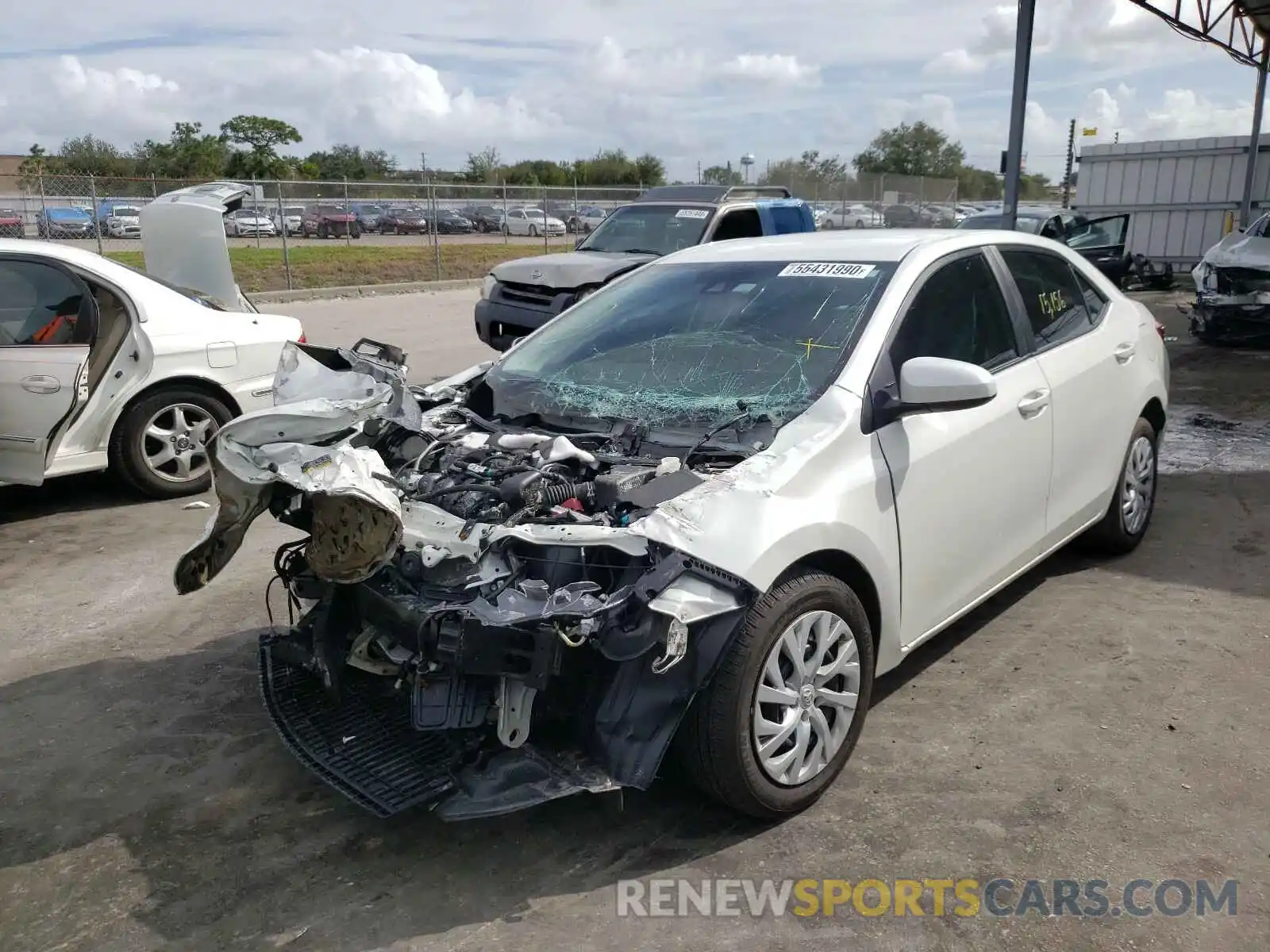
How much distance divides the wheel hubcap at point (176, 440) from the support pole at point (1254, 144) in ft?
66.4

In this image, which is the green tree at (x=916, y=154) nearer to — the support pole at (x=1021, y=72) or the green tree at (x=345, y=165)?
the green tree at (x=345, y=165)

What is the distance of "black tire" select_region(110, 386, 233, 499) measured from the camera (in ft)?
20.6

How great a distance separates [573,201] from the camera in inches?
1146

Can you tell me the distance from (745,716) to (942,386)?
1236 millimetres

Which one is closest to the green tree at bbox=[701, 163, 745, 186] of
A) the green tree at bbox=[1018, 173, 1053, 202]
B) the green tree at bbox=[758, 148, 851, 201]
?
the green tree at bbox=[758, 148, 851, 201]

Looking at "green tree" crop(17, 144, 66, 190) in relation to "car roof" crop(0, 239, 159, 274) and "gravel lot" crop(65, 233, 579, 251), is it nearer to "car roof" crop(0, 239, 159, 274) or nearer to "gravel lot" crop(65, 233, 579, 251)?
"gravel lot" crop(65, 233, 579, 251)

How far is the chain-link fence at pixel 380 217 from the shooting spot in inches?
816

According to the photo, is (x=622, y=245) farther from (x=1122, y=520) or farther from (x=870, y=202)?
(x=870, y=202)

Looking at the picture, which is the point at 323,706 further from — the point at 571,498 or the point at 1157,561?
the point at 1157,561

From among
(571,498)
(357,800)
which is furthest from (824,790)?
(357,800)

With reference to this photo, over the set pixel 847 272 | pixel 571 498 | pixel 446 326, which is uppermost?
pixel 847 272

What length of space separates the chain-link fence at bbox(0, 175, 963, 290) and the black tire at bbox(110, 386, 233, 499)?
8.05 m

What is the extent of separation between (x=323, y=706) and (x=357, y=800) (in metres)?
0.56

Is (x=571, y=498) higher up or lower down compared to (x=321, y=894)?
higher up
